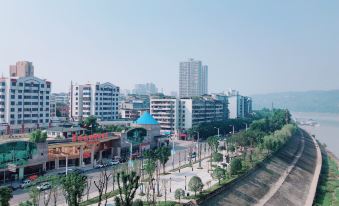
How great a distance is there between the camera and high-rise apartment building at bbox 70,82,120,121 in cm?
9925

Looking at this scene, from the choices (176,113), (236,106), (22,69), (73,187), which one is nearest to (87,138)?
(73,187)

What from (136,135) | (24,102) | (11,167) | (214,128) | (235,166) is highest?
(24,102)

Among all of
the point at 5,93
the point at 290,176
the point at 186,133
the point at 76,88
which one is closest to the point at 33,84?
the point at 5,93

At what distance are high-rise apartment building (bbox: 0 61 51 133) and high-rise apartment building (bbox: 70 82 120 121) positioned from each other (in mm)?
17502

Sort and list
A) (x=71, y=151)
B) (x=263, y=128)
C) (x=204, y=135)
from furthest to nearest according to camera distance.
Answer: (x=263, y=128) → (x=204, y=135) → (x=71, y=151)

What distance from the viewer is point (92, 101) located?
99.2 metres

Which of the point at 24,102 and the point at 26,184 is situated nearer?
the point at 26,184

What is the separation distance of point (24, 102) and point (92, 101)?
2512 centimetres

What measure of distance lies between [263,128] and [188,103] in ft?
72.7

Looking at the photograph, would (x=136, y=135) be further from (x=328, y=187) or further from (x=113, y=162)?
(x=328, y=187)

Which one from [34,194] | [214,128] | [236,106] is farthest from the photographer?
[236,106]

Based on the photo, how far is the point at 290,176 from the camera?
201 feet

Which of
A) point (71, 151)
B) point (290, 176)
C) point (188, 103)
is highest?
point (188, 103)

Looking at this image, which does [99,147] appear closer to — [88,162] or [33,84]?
[88,162]
